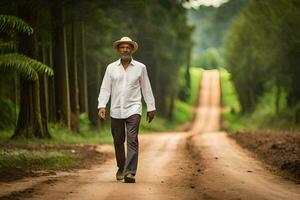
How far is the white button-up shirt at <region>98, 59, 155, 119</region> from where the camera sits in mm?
10516

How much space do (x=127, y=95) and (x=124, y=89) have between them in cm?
11

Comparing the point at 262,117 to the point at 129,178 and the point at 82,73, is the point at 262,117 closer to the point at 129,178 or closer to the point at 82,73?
the point at 82,73

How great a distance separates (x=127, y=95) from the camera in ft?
34.5

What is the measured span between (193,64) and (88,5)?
298 ft

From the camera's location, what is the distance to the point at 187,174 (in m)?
11.8

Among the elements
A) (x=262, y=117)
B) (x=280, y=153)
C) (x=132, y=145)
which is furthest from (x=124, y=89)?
(x=262, y=117)

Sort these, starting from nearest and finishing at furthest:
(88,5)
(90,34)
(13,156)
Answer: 1. (13,156)
2. (88,5)
3. (90,34)

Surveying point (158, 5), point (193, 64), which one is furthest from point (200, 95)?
point (158, 5)

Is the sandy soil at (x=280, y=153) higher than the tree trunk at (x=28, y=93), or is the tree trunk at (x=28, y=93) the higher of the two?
the tree trunk at (x=28, y=93)

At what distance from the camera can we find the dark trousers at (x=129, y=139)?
10422mm

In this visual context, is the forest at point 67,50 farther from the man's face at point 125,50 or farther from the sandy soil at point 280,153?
the sandy soil at point 280,153

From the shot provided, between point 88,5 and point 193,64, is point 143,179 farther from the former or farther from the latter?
point 193,64

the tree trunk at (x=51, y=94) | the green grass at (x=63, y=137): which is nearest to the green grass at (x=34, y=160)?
the green grass at (x=63, y=137)

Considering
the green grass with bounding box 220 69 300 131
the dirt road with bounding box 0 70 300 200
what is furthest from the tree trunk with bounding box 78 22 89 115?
the dirt road with bounding box 0 70 300 200
